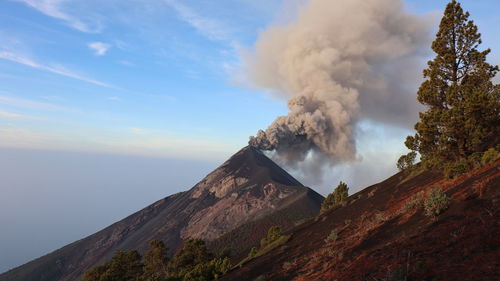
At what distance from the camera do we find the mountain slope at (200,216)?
94.5 metres

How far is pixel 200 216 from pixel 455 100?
9465 centimetres

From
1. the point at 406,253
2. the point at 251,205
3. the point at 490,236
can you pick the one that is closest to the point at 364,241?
the point at 406,253

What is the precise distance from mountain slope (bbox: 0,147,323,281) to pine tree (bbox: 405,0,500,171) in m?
60.8

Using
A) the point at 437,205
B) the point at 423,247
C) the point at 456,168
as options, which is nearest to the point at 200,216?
the point at 456,168

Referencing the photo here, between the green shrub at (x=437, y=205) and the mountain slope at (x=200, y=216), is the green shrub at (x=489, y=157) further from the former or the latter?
the mountain slope at (x=200, y=216)

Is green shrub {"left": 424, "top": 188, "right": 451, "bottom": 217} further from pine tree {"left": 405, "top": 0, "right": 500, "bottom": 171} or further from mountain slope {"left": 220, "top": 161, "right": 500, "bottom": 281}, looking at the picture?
pine tree {"left": 405, "top": 0, "right": 500, "bottom": 171}

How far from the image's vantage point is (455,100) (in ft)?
70.1

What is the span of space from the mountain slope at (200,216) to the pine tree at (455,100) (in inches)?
2393

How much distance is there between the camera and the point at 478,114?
64.4 feet

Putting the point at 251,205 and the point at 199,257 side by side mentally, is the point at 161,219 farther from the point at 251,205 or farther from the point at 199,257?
the point at 199,257

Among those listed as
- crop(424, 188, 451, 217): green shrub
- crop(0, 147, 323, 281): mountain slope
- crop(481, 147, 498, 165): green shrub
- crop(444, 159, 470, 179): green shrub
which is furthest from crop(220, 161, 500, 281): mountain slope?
crop(0, 147, 323, 281): mountain slope

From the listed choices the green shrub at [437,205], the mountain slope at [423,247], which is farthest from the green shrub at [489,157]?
the green shrub at [437,205]

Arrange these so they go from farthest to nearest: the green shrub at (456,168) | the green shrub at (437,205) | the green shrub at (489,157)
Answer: the green shrub at (456,168), the green shrub at (489,157), the green shrub at (437,205)

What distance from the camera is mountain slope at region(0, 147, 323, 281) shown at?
9450cm
